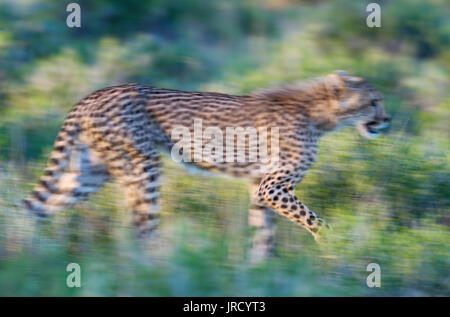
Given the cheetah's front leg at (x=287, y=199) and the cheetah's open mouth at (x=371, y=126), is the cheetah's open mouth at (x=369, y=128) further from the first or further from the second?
the cheetah's front leg at (x=287, y=199)

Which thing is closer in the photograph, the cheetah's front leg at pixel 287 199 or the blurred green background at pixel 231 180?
the blurred green background at pixel 231 180

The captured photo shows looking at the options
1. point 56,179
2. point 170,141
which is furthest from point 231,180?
point 56,179

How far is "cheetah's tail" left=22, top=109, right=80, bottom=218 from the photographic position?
19.2 ft

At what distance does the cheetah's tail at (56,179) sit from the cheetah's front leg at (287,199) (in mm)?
1253

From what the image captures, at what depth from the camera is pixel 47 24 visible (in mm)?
8828

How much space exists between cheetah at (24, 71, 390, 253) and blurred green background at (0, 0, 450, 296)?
→ 138 millimetres

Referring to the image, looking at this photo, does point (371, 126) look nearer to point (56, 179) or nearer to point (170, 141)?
point (170, 141)

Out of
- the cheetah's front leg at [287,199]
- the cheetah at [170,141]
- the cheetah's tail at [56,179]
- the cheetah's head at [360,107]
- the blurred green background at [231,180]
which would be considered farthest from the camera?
the cheetah's head at [360,107]

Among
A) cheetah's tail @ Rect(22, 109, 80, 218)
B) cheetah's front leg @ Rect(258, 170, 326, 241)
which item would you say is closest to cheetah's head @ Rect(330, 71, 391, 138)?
cheetah's front leg @ Rect(258, 170, 326, 241)

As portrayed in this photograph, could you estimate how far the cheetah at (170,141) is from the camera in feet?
18.7

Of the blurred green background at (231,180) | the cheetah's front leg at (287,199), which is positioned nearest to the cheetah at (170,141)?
the cheetah's front leg at (287,199)

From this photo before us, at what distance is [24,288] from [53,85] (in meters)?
3.33
